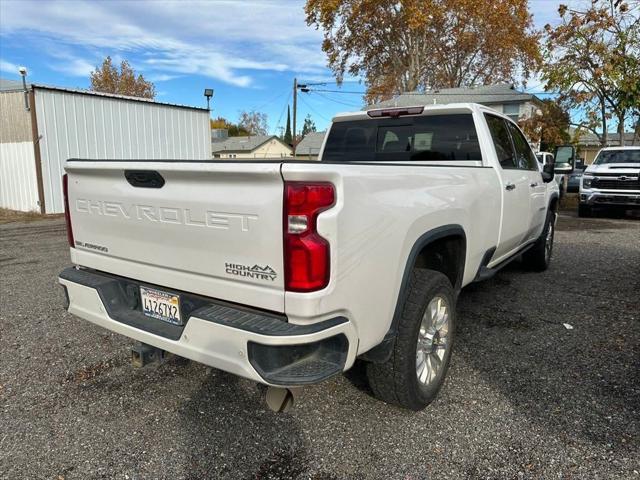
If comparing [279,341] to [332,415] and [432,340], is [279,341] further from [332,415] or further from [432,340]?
[432,340]

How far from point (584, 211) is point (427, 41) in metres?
25.0

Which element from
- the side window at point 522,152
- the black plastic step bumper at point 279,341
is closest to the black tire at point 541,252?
the side window at point 522,152

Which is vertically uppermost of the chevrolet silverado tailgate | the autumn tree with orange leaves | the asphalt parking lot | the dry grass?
the autumn tree with orange leaves

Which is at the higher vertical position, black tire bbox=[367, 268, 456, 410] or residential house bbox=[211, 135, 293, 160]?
residential house bbox=[211, 135, 293, 160]

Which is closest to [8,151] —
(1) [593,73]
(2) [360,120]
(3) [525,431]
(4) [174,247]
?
(2) [360,120]

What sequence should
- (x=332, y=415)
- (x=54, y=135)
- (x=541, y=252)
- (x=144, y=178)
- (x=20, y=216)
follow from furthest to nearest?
(x=54, y=135), (x=20, y=216), (x=541, y=252), (x=332, y=415), (x=144, y=178)

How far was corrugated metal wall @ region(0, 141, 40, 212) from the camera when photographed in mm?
14992

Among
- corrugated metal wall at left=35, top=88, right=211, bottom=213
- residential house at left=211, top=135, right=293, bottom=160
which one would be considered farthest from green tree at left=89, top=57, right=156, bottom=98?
corrugated metal wall at left=35, top=88, right=211, bottom=213

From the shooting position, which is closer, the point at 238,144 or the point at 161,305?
the point at 161,305

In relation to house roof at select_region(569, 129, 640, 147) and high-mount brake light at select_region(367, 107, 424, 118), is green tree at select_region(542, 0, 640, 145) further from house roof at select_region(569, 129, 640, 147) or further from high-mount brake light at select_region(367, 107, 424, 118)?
high-mount brake light at select_region(367, 107, 424, 118)

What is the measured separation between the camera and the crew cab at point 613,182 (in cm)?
1213

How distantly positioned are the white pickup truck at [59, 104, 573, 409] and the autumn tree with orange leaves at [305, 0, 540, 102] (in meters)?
31.4

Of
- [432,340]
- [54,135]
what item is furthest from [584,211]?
[54,135]

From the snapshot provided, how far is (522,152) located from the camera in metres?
5.17
